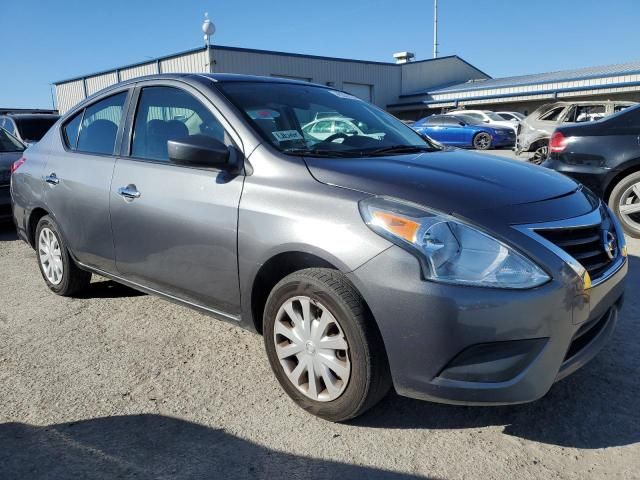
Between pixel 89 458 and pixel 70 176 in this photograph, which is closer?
pixel 89 458

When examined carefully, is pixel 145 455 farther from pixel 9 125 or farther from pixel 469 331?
pixel 9 125

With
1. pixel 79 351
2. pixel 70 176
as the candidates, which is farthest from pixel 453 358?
pixel 70 176

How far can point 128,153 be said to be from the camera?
3.45 metres

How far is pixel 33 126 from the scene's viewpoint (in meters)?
10.6

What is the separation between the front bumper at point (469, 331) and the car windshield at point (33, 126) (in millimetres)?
10298

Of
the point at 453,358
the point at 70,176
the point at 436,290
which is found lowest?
the point at 453,358

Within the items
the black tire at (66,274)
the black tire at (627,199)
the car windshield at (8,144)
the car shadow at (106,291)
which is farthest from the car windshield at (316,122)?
the car windshield at (8,144)

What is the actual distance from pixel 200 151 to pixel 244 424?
1.32 metres

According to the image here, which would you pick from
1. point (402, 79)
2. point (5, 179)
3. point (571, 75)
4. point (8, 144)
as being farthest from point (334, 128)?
point (402, 79)

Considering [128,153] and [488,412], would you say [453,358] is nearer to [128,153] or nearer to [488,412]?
[488,412]

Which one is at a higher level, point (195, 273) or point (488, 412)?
point (195, 273)

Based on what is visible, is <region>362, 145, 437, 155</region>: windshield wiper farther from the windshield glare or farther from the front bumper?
the windshield glare

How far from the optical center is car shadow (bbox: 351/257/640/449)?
2328mm

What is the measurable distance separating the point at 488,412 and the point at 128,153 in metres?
2.62
